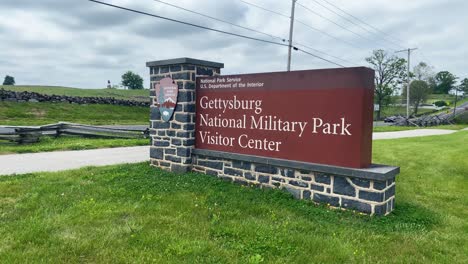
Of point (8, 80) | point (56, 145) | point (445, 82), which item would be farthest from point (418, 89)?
point (8, 80)

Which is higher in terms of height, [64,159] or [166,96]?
[166,96]

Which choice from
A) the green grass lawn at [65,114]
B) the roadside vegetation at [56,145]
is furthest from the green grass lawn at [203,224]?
the green grass lawn at [65,114]

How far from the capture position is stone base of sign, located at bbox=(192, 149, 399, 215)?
16.9 ft

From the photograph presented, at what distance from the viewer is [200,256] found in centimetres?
373

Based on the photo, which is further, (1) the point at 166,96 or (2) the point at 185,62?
(1) the point at 166,96

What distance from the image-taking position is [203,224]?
15.2 ft

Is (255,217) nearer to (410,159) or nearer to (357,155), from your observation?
(357,155)

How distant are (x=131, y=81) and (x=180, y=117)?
96281 mm

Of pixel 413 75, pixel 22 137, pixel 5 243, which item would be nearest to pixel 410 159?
pixel 5 243

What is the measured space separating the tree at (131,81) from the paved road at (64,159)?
3572 inches

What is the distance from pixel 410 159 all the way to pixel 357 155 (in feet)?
22.1

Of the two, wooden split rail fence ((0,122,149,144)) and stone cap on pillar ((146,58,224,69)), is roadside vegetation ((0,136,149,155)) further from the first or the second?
stone cap on pillar ((146,58,224,69))

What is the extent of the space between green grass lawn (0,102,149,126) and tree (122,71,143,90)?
63666 millimetres

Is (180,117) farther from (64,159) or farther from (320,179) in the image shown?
(64,159)
